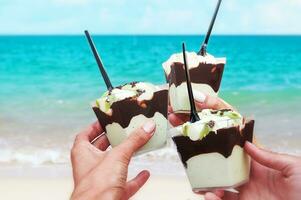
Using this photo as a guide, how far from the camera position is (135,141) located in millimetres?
2646

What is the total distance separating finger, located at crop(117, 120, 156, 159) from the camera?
2629mm

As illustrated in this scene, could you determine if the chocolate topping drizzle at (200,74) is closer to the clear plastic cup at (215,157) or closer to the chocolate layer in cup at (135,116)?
the chocolate layer in cup at (135,116)

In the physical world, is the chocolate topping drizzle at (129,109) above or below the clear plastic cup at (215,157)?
above

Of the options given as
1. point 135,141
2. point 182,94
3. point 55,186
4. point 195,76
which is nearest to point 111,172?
point 135,141

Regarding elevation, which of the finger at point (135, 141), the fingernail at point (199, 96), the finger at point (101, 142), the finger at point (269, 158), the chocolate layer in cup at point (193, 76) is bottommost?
the finger at point (269, 158)

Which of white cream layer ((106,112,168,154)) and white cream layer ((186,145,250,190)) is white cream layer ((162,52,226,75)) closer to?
white cream layer ((106,112,168,154))

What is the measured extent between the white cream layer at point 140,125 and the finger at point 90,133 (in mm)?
191

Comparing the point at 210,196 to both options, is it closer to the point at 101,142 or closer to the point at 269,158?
the point at 269,158

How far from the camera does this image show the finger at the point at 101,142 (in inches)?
117

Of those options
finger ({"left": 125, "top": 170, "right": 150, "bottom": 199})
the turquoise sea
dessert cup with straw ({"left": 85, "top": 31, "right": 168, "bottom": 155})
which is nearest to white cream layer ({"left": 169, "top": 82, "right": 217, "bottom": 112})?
dessert cup with straw ({"left": 85, "top": 31, "right": 168, "bottom": 155})

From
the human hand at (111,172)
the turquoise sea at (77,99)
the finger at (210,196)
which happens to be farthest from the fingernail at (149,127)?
the turquoise sea at (77,99)

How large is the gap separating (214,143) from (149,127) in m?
0.29
